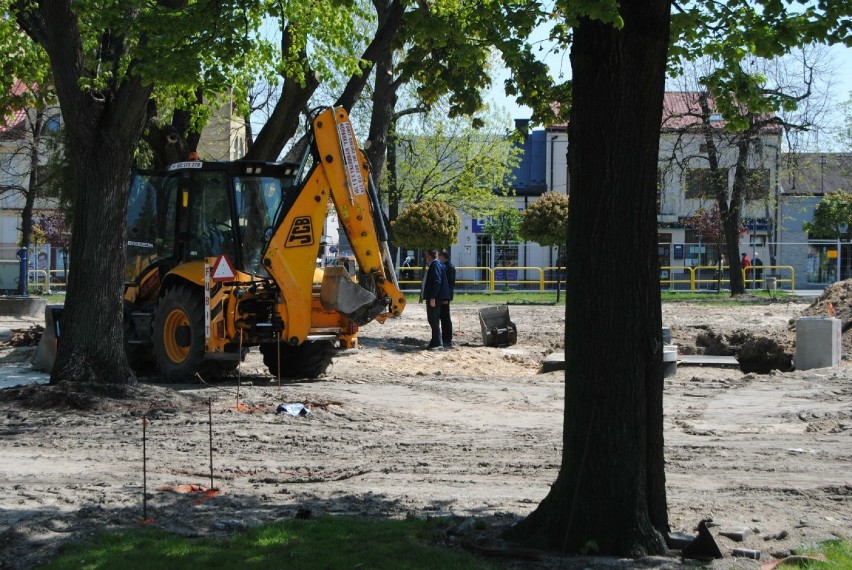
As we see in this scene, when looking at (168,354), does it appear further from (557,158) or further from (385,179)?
(557,158)

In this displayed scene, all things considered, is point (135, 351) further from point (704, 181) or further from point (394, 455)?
point (704, 181)

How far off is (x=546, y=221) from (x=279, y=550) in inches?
1258

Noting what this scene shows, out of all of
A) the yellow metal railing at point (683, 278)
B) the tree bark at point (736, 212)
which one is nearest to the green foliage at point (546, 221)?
the yellow metal railing at point (683, 278)

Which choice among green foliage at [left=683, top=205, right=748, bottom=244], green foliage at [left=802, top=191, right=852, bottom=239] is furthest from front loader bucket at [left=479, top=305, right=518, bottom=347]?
green foliage at [left=802, top=191, right=852, bottom=239]

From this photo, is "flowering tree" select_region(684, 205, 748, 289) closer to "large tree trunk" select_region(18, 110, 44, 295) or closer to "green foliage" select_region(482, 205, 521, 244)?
"green foliage" select_region(482, 205, 521, 244)

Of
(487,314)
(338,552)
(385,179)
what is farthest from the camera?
(385,179)

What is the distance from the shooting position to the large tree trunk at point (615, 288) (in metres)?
6.62

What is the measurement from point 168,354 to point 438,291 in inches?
259

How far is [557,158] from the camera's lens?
58.7 metres

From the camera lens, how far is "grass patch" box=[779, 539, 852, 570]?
6359 millimetres

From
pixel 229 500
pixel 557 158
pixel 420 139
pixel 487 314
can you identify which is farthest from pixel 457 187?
pixel 229 500

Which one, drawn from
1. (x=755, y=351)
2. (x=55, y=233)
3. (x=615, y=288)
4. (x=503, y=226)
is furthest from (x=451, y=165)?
(x=615, y=288)

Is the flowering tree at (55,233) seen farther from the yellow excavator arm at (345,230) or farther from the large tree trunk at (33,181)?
the yellow excavator arm at (345,230)

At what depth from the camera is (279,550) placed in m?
6.52
